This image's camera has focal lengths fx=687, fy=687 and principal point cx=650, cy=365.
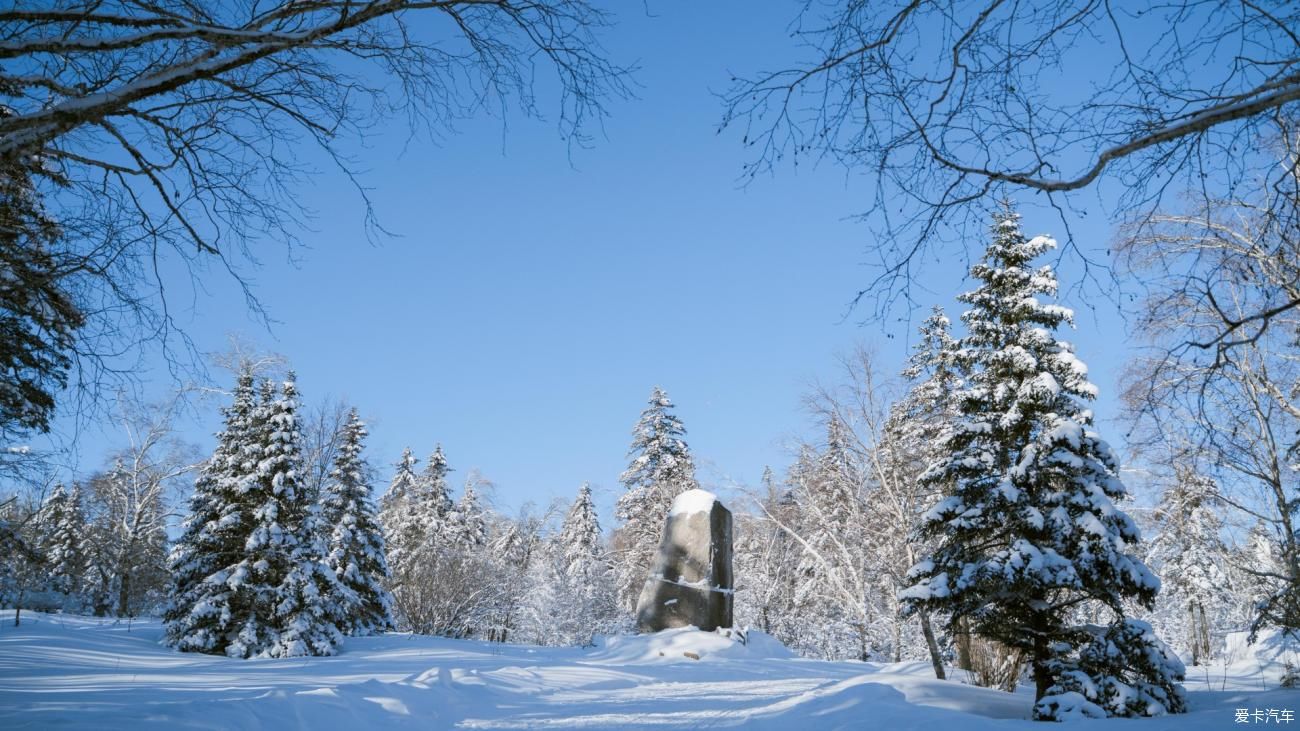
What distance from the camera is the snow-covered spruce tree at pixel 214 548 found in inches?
582

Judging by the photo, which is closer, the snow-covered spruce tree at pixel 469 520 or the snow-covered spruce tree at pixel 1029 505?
the snow-covered spruce tree at pixel 1029 505

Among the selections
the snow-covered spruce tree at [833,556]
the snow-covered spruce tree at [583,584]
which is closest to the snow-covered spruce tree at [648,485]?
the snow-covered spruce tree at [583,584]

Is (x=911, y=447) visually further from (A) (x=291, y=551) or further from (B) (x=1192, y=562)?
(B) (x=1192, y=562)

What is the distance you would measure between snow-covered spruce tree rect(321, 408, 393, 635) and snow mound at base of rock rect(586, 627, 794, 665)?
9.46m

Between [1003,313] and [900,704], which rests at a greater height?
[1003,313]

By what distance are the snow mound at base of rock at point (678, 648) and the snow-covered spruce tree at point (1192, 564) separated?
8.15 metres

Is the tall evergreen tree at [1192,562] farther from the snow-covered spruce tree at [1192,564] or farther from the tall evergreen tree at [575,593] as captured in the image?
the tall evergreen tree at [575,593]

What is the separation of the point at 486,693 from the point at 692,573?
29.3 ft

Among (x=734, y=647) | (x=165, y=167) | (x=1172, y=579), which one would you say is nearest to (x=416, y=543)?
(x=734, y=647)

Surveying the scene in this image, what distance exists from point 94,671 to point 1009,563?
11.9 meters

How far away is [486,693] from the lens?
767 centimetres

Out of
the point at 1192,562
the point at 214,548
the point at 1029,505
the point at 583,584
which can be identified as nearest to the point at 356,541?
the point at 214,548

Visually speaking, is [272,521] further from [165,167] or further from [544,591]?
[544,591]

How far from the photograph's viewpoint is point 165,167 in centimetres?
425
